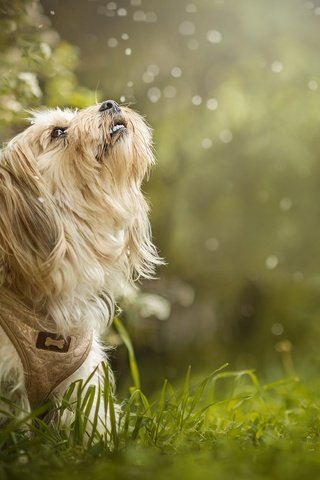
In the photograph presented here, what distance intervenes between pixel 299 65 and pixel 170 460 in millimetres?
5226

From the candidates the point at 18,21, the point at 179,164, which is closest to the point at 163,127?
the point at 179,164

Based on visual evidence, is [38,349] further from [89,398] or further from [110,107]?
[110,107]

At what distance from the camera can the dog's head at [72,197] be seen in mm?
2910

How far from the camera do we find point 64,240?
299 centimetres

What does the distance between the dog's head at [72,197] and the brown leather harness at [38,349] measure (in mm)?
125

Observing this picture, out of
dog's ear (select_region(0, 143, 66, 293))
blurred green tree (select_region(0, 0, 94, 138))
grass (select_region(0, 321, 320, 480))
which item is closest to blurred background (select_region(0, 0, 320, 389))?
blurred green tree (select_region(0, 0, 94, 138))

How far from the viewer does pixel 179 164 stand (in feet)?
22.7

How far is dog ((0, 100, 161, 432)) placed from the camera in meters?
2.87

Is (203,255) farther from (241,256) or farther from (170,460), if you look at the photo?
(170,460)

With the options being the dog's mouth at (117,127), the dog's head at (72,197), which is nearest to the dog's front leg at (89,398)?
the dog's head at (72,197)

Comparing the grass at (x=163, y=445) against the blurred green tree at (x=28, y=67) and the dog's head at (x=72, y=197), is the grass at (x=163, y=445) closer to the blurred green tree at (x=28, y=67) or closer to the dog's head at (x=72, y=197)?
the dog's head at (x=72, y=197)

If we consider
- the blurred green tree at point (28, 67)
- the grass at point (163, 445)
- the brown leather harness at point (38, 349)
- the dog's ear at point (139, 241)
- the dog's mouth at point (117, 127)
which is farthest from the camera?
the blurred green tree at point (28, 67)

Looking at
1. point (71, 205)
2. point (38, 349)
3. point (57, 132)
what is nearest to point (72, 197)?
point (71, 205)

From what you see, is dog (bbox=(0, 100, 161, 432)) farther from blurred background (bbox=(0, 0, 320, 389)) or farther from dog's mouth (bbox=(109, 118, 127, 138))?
blurred background (bbox=(0, 0, 320, 389))
